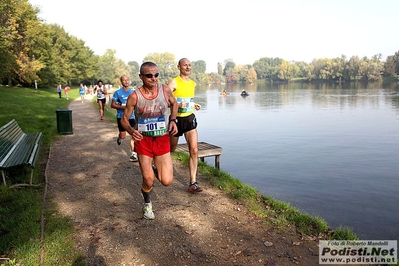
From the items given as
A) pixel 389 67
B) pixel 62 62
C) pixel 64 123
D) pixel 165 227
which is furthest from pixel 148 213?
pixel 389 67

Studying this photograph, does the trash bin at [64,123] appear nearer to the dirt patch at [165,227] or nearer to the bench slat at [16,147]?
the bench slat at [16,147]

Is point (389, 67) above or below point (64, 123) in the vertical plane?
above

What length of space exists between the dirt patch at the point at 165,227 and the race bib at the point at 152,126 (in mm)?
1278

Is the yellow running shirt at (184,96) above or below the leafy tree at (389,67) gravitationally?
below

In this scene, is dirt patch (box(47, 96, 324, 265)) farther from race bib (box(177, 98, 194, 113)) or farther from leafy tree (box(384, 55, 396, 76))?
leafy tree (box(384, 55, 396, 76))

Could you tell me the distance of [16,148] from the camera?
708 centimetres

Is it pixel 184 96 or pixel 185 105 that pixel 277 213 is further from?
pixel 184 96

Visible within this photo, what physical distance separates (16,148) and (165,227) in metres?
4.36

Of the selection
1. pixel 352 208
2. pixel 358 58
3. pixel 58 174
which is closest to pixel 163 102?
pixel 58 174

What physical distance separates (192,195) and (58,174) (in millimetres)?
3090

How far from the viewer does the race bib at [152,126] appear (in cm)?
449

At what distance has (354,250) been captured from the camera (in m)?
4.07

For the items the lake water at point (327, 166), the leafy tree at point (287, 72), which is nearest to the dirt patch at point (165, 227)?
the lake water at point (327, 166)

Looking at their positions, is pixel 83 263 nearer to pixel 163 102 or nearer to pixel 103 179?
pixel 163 102
